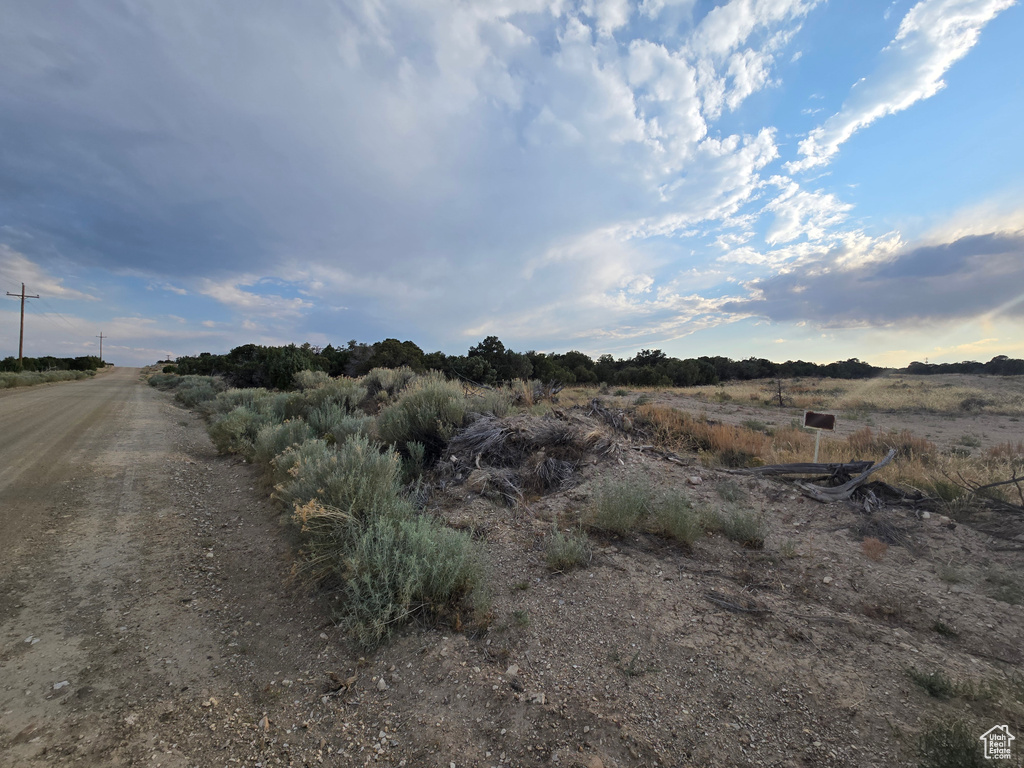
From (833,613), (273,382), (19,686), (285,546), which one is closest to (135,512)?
(285,546)

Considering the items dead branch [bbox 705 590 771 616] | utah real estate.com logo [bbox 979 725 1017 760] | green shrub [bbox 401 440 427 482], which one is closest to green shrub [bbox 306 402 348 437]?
green shrub [bbox 401 440 427 482]

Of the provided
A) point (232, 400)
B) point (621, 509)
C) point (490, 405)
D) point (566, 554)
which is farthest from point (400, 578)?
point (232, 400)

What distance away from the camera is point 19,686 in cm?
251

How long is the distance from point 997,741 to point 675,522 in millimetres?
2524

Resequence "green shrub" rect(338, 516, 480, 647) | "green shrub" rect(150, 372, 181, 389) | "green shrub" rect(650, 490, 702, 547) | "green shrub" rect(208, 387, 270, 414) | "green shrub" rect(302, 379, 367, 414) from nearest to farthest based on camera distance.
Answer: "green shrub" rect(338, 516, 480, 647), "green shrub" rect(650, 490, 702, 547), "green shrub" rect(302, 379, 367, 414), "green shrub" rect(208, 387, 270, 414), "green shrub" rect(150, 372, 181, 389)

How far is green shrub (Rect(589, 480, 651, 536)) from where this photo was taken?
178 inches

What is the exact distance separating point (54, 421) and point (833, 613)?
58.4 ft

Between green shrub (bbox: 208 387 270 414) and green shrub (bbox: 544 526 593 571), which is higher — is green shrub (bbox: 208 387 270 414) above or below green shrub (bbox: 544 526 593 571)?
above

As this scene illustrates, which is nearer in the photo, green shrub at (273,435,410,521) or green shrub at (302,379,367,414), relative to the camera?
green shrub at (273,435,410,521)

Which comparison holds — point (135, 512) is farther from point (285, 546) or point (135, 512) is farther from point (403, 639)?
point (403, 639)

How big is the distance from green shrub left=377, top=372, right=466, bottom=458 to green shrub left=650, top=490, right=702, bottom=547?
12.9 ft

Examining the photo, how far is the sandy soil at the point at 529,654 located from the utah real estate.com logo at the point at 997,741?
69 millimetres

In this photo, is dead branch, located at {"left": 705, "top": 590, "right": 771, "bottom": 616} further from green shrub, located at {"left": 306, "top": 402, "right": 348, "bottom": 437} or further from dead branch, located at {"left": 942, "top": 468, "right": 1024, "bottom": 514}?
green shrub, located at {"left": 306, "top": 402, "right": 348, "bottom": 437}

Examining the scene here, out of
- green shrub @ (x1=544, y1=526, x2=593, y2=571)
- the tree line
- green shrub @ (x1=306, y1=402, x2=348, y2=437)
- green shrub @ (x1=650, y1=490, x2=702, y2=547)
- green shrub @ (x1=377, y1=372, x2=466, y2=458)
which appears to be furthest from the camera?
the tree line
